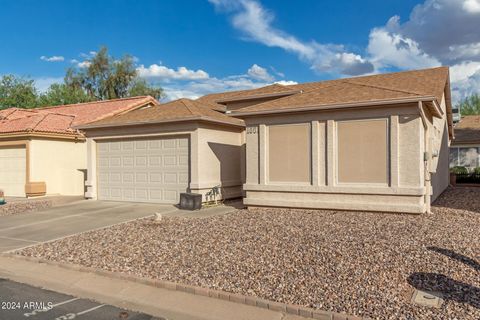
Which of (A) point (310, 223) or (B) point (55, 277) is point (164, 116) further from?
(B) point (55, 277)

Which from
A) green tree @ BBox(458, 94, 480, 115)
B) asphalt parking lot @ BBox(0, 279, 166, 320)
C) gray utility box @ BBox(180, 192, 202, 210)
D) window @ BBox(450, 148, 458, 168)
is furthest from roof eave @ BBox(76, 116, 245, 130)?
green tree @ BBox(458, 94, 480, 115)

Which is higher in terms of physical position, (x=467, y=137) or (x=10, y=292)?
(x=467, y=137)

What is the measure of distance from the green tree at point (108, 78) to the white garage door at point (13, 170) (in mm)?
31964

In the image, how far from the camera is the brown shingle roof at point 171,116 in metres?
13.9

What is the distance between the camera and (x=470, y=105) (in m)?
50.4

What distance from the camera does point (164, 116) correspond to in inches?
569

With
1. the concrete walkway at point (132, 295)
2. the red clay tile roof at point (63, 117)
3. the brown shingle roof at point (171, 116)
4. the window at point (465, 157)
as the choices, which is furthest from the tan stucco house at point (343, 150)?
the window at point (465, 157)

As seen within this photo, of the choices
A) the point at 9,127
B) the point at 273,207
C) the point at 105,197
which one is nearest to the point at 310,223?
the point at 273,207

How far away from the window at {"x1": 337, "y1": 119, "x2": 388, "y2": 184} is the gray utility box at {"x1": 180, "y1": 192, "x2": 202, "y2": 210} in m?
4.65

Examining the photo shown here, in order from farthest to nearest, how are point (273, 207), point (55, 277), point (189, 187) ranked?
point (189, 187)
point (273, 207)
point (55, 277)

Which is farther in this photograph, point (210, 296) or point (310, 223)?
point (310, 223)

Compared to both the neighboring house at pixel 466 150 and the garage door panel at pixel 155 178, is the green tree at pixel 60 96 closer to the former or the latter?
the garage door panel at pixel 155 178

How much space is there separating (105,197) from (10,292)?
1047 centimetres

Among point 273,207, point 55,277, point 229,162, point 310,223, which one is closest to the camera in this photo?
point 55,277
